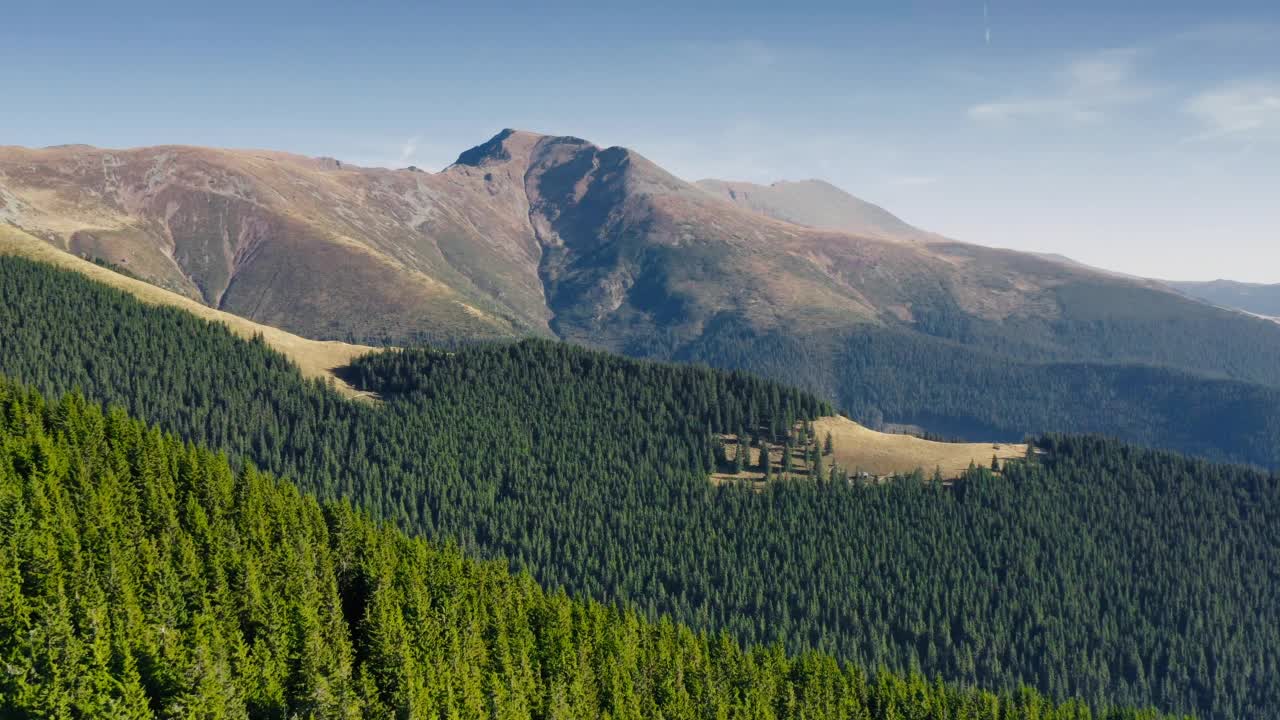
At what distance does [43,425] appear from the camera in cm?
13088

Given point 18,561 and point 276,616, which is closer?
point 18,561

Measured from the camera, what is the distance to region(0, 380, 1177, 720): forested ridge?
71000 millimetres

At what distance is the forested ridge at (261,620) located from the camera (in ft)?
233

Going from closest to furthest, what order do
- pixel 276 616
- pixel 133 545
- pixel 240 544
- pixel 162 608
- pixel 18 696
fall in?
1. pixel 18 696
2. pixel 162 608
3. pixel 276 616
4. pixel 133 545
5. pixel 240 544

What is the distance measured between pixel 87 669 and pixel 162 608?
13088 mm

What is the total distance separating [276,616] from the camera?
8844 centimetres

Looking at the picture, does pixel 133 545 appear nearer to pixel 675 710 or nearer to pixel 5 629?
pixel 5 629

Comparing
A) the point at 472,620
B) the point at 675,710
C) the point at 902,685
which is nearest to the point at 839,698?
the point at 902,685

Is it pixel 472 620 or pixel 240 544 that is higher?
pixel 240 544

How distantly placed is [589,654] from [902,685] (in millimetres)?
82766

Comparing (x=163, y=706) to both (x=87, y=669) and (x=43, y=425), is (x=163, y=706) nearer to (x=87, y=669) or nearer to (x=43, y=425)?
(x=87, y=669)

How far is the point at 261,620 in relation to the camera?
88000 mm

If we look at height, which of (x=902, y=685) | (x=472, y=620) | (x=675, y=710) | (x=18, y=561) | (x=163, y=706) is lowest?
(x=902, y=685)

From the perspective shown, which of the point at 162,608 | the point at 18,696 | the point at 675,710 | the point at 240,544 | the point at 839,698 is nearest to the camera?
the point at 18,696
